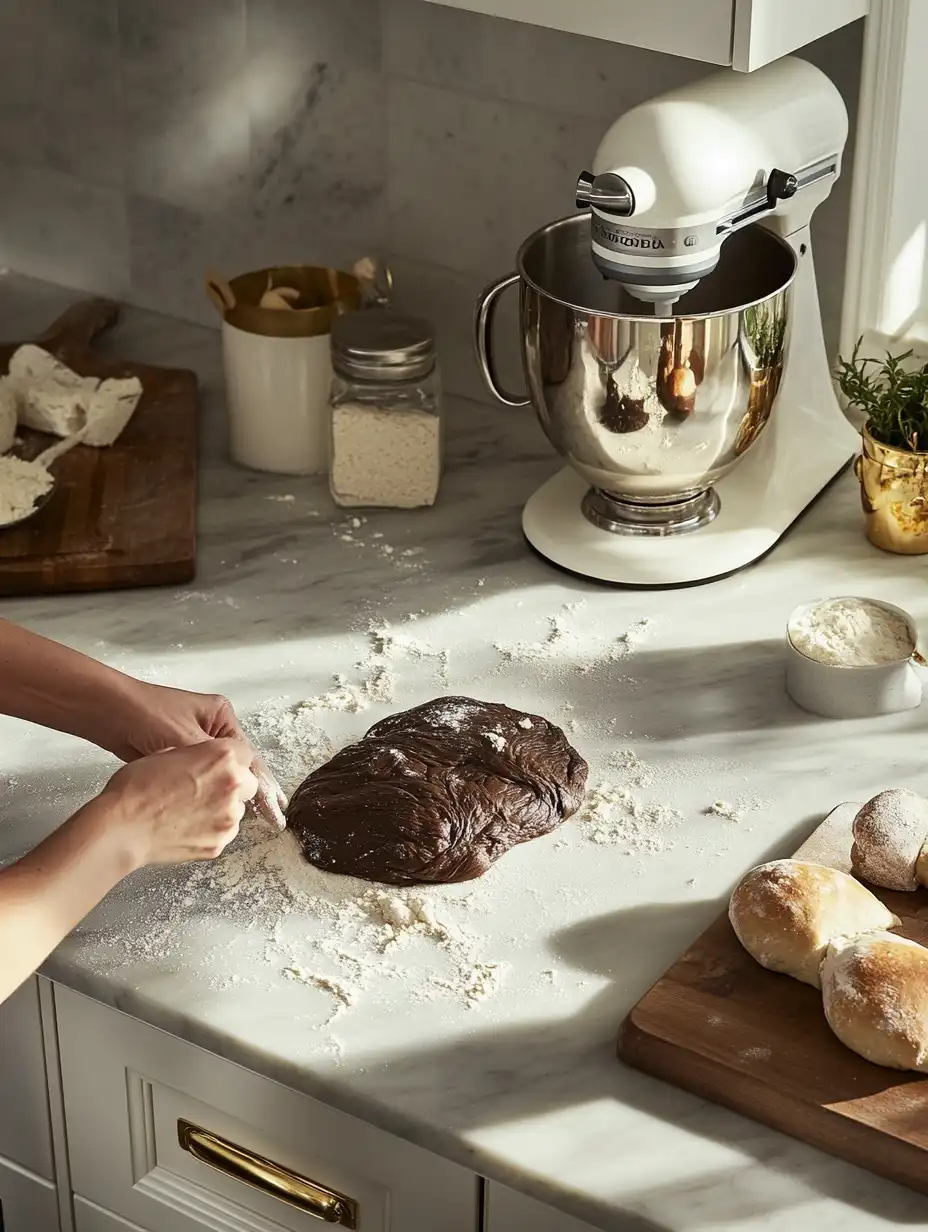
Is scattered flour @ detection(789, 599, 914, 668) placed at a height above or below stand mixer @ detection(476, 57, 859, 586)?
below

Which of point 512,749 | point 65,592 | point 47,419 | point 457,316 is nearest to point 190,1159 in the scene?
point 512,749

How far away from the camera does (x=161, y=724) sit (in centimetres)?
117

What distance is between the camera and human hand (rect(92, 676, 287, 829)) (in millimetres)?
1172

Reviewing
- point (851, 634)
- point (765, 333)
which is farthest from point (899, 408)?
point (851, 634)

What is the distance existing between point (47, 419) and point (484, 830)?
776mm

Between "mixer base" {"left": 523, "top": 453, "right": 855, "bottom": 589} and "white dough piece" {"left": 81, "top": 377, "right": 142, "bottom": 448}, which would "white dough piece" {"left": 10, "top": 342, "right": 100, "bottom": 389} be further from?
"mixer base" {"left": 523, "top": 453, "right": 855, "bottom": 589}

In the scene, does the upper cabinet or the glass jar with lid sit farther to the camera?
the glass jar with lid

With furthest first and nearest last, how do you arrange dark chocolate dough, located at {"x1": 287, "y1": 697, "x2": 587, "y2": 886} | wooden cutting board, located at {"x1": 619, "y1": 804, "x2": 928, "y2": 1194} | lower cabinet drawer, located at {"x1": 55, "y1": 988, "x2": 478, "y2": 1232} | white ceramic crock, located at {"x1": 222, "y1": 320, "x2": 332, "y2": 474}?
white ceramic crock, located at {"x1": 222, "y1": 320, "x2": 332, "y2": 474}
dark chocolate dough, located at {"x1": 287, "y1": 697, "x2": 587, "y2": 886}
lower cabinet drawer, located at {"x1": 55, "y1": 988, "x2": 478, "y2": 1232}
wooden cutting board, located at {"x1": 619, "y1": 804, "x2": 928, "y2": 1194}

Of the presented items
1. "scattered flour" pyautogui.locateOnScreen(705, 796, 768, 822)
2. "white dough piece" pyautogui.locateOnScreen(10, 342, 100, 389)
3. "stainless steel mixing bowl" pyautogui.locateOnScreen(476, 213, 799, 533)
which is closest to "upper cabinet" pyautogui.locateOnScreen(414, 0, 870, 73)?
"stainless steel mixing bowl" pyautogui.locateOnScreen(476, 213, 799, 533)

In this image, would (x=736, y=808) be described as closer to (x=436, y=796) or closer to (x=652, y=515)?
(x=436, y=796)

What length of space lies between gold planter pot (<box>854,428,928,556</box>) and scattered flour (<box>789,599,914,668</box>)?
173 mm

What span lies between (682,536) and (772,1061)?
652 millimetres

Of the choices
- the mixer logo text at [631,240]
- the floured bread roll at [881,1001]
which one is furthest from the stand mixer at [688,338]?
the floured bread roll at [881,1001]

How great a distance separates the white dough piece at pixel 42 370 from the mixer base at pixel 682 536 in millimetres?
516
